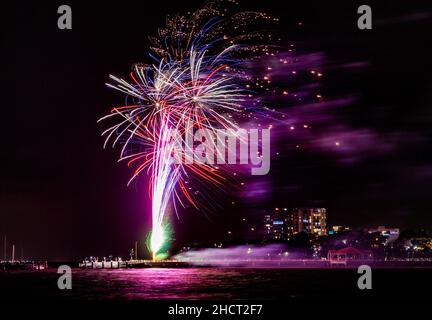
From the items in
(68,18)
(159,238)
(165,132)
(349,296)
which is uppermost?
(68,18)

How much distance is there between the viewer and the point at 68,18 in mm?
45531
